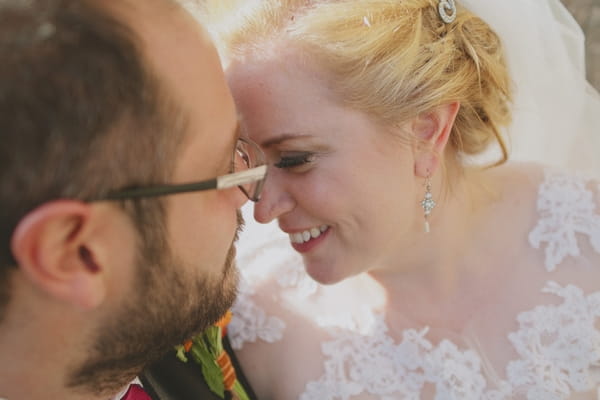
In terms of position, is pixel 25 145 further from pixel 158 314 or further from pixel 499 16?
pixel 499 16

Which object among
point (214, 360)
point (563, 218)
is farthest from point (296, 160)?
point (563, 218)

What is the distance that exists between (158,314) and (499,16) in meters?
1.92

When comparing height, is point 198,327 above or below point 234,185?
below

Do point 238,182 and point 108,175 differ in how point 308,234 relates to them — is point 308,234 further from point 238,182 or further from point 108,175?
point 108,175

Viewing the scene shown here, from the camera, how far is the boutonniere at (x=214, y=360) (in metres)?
2.36

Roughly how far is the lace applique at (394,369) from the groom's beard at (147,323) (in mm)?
854

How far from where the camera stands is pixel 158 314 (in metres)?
1.87

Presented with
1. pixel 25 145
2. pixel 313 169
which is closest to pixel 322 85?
pixel 313 169

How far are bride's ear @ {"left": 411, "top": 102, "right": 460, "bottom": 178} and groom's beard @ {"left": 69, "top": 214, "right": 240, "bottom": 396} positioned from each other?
101 cm

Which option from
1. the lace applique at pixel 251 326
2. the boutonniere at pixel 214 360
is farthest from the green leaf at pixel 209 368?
the lace applique at pixel 251 326

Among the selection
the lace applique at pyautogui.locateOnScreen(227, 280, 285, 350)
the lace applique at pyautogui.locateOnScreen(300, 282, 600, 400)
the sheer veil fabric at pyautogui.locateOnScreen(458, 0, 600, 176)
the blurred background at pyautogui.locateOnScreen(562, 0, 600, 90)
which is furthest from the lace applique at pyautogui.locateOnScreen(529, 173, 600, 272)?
the blurred background at pyautogui.locateOnScreen(562, 0, 600, 90)

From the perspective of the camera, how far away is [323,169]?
2363 mm

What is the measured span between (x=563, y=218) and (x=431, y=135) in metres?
0.77

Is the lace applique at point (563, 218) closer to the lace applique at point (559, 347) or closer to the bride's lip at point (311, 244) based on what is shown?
the lace applique at point (559, 347)
